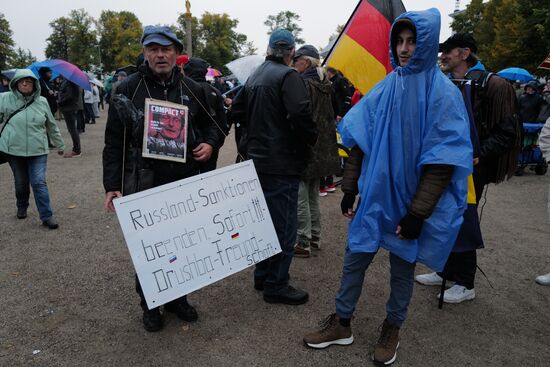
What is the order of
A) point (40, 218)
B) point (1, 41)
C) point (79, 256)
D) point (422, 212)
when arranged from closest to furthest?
point (422, 212) → point (79, 256) → point (40, 218) → point (1, 41)

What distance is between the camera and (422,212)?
234 cm

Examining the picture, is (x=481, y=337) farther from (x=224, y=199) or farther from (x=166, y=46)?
(x=166, y=46)

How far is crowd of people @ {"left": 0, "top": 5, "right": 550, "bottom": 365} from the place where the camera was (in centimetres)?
236

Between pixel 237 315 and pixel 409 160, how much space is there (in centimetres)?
183

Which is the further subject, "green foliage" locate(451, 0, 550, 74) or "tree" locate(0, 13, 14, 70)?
"tree" locate(0, 13, 14, 70)

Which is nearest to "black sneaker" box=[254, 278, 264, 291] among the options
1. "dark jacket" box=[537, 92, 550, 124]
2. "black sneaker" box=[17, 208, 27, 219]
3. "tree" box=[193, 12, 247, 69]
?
"black sneaker" box=[17, 208, 27, 219]

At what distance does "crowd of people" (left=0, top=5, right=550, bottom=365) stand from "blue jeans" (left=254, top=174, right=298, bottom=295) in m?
0.01

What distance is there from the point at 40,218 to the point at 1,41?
183 ft

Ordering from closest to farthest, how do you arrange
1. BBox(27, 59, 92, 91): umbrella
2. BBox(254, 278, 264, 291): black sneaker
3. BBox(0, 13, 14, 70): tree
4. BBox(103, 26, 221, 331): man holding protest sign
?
BBox(103, 26, 221, 331): man holding protest sign < BBox(254, 278, 264, 291): black sneaker < BBox(27, 59, 92, 91): umbrella < BBox(0, 13, 14, 70): tree

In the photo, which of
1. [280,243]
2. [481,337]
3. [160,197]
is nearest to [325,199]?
[280,243]

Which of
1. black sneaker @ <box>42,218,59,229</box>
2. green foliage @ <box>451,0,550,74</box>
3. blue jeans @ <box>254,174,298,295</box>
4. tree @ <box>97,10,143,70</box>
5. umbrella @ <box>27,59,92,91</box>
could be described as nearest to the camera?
blue jeans @ <box>254,174,298,295</box>

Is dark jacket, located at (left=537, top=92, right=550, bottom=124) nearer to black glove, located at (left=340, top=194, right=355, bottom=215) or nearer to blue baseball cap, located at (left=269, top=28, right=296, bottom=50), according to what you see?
blue baseball cap, located at (left=269, top=28, right=296, bottom=50)

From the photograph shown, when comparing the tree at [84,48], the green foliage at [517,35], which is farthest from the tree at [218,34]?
the green foliage at [517,35]

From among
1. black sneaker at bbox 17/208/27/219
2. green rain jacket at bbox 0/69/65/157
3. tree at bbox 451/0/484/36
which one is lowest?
black sneaker at bbox 17/208/27/219
